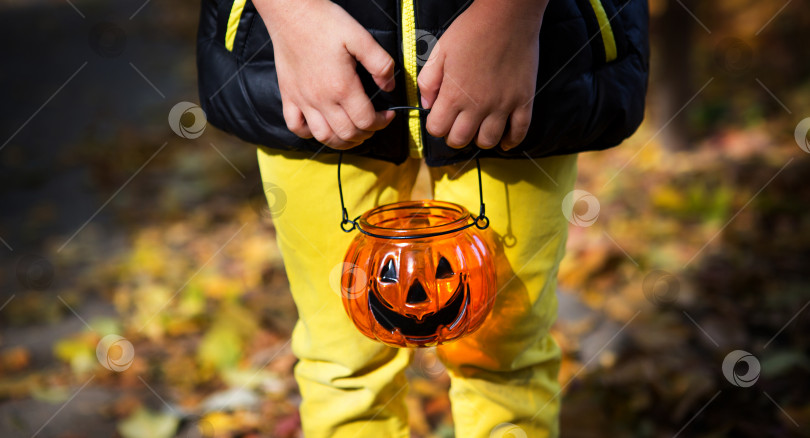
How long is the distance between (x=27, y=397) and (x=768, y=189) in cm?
269

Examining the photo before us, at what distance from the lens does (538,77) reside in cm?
90

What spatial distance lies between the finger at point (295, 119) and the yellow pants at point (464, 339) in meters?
0.09

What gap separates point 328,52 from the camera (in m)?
0.84

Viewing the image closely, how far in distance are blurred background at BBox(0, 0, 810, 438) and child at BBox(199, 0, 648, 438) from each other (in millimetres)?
621

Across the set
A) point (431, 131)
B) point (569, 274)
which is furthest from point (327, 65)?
point (569, 274)

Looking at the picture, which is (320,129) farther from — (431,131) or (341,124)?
(431,131)

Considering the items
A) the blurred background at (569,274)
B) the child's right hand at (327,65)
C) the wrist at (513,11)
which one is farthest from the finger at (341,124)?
the blurred background at (569,274)

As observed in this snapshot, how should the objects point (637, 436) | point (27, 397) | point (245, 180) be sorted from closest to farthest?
point (637, 436), point (27, 397), point (245, 180)

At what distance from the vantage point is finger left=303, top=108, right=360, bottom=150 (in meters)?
0.88

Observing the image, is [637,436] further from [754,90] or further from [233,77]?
[754,90]

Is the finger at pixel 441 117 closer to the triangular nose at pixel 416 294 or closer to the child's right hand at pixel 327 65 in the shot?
the child's right hand at pixel 327 65

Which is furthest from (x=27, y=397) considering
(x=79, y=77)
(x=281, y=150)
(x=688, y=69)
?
(x=79, y=77)

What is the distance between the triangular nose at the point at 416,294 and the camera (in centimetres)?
93

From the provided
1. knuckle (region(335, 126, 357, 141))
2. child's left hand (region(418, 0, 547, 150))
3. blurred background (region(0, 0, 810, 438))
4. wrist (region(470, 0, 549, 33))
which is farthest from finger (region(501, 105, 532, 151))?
blurred background (region(0, 0, 810, 438))
